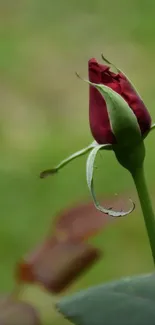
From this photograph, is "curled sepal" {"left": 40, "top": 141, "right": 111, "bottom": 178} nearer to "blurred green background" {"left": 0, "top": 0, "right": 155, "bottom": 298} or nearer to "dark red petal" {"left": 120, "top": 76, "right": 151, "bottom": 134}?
"dark red petal" {"left": 120, "top": 76, "right": 151, "bottom": 134}

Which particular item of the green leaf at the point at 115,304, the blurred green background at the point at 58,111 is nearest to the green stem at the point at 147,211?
the green leaf at the point at 115,304

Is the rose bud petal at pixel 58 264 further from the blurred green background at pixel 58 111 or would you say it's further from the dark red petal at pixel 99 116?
the blurred green background at pixel 58 111

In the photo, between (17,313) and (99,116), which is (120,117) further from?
(17,313)

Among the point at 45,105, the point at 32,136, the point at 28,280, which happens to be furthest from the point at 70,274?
the point at 45,105

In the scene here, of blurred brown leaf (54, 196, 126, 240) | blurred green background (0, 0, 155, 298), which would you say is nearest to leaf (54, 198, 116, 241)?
blurred brown leaf (54, 196, 126, 240)

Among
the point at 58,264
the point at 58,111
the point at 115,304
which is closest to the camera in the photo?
the point at 115,304

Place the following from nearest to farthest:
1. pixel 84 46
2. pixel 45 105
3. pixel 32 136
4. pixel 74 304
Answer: pixel 74 304 → pixel 32 136 → pixel 45 105 → pixel 84 46

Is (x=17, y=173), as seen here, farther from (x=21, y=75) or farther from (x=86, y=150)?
(x=86, y=150)

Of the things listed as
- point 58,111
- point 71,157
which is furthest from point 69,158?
point 58,111
